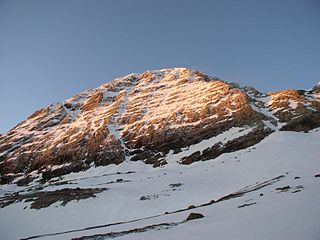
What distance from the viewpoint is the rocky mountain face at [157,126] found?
82.1m

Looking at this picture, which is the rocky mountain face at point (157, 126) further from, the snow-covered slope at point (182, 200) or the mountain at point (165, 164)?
the snow-covered slope at point (182, 200)

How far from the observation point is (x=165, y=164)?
78.0 m

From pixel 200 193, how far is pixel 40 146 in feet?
303

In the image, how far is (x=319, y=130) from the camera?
70688 millimetres

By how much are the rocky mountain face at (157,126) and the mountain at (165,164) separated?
0.49 metres

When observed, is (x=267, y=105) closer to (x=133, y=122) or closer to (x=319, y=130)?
(x=319, y=130)

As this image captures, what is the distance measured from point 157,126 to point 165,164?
99.1 feet

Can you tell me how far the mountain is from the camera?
1967 centimetres

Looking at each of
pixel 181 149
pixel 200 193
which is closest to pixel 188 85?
pixel 181 149

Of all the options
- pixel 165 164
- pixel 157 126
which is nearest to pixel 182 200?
pixel 165 164

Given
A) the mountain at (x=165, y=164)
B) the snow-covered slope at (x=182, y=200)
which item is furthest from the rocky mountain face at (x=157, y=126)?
the snow-covered slope at (x=182, y=200)

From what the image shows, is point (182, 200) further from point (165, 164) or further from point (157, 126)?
point (157, 126)

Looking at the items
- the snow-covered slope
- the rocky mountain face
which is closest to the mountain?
the snow-covered slope

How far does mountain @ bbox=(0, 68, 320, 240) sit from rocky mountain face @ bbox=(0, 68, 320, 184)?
488 millimetres
